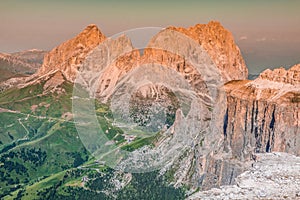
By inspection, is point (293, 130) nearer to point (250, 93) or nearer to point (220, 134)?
point (250, 93)

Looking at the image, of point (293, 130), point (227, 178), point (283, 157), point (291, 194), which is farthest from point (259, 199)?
point (227, 178)

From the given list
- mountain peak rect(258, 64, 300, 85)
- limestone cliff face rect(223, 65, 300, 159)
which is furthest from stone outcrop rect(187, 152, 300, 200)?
mountain peak rect(258, 64, 300, 85)

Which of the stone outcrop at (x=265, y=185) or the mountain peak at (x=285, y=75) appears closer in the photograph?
the stone outcrop at (x=265, y=185)

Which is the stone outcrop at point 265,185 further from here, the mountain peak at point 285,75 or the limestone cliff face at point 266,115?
the mountain peak at point 285,75

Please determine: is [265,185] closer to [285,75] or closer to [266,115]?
[266,115]

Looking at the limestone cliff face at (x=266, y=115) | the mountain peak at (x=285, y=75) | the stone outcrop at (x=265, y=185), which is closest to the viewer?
the stone outcrop at (x=265, y=185)

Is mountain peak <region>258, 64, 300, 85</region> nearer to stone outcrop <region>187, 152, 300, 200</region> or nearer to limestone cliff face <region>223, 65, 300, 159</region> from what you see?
limestone cliff face <region>223, 65, 300, 159</region>

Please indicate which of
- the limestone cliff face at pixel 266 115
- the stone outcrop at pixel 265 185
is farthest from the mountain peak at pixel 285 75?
the stone outcrop at pixel 265 185

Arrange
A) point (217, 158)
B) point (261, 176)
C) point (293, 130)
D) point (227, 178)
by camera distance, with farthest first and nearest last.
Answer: point (217, 158) < point (227, 178) < point (293, 130) < point (261, 176)

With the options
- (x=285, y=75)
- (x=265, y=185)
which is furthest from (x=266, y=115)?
(x=265, y=185)
